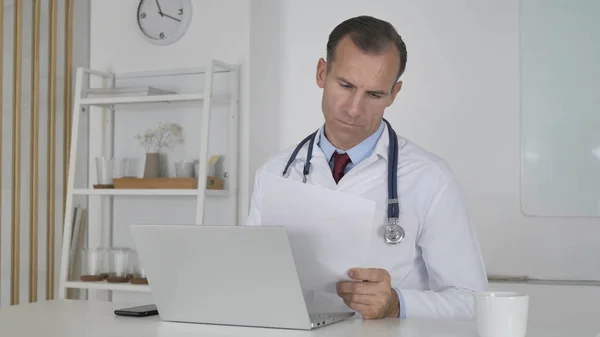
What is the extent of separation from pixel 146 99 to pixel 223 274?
2131 millimetres

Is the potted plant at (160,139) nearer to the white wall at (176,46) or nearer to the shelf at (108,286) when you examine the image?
the white wall at (176,46)

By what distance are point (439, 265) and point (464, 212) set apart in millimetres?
161

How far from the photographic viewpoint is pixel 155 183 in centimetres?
369

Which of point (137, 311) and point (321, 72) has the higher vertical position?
point (321, 72)

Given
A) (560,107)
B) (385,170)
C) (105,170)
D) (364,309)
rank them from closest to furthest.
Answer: (364,309)
(385,170)
(560,107)
(105,170)

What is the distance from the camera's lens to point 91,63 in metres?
4.06

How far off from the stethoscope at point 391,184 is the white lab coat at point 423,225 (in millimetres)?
19

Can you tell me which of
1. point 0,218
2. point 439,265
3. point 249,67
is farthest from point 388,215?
point 0,218

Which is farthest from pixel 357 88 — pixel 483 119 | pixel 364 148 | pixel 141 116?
pixel 141 116

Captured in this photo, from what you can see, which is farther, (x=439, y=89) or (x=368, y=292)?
(x=439, y=89)

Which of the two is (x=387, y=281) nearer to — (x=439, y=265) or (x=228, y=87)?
(x=439, y=265)

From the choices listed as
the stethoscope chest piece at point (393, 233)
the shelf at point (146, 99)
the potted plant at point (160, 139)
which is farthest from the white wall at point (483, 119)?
the stethoscope chest piece at point (393, 233)

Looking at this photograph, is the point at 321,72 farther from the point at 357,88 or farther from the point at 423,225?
the point at 423,225

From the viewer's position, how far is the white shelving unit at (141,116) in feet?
11.7
